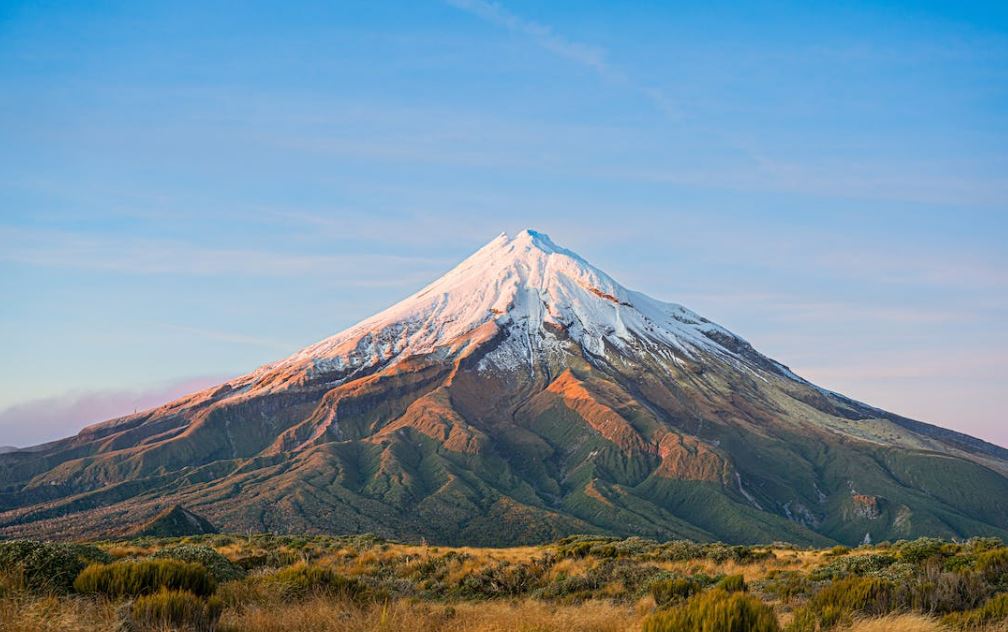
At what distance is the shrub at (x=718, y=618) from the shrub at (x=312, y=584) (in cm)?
599

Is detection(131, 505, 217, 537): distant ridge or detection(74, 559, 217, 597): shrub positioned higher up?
detection(74, 559, 217, 597): shrub

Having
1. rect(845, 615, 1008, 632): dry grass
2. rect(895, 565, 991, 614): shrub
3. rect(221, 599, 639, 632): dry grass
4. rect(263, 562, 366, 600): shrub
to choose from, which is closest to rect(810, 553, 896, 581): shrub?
rect(895, 565, 991, 614): shrub

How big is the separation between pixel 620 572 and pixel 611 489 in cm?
16653

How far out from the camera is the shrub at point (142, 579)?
39.7ft

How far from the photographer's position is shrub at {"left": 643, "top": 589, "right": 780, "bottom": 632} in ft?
32.5

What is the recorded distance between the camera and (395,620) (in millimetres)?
11055

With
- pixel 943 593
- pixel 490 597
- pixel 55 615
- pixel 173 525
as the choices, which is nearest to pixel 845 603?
pixel 943 593

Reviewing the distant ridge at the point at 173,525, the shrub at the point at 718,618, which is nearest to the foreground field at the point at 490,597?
the shrub at the point at 718,618

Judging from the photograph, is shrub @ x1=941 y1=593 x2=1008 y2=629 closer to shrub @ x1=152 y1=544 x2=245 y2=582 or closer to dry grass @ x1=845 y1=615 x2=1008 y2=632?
dry grass @ x1=845 y1=615 x2=1008 y2=632

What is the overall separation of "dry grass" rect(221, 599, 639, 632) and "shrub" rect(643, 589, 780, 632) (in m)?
1.26

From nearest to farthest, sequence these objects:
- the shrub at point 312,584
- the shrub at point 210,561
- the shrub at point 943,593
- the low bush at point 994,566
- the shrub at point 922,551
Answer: the shrub at point 943,593
the shrub at point 312,584
the low bush at point 994,566
the shrub at point 210,561
the shrub at point 922,551

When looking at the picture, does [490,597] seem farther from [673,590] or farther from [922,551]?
[922,551]

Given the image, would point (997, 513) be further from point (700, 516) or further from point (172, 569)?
point (172, 569)

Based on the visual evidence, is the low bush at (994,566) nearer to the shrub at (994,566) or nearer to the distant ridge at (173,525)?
the shrub at (994,566)
